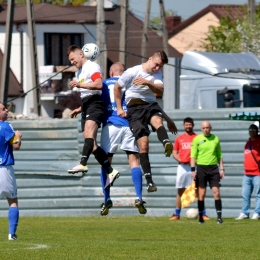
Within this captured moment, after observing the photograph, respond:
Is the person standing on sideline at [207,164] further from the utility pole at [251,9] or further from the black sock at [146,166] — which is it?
the utility pole at [251,9]

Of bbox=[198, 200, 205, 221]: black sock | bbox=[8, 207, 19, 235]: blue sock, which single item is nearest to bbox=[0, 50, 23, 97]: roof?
bbox=[198, 200, 205, 221]: black sock

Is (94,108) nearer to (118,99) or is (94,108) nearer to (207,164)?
(118,99)

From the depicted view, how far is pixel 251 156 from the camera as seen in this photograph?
1988 centimetres

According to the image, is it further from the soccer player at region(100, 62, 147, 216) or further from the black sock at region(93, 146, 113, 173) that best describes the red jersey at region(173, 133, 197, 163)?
the black sock at region(93, 146, 113, 173)

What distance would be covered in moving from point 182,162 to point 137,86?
787cm

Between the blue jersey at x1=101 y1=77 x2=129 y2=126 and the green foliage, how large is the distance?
32645 millimetres

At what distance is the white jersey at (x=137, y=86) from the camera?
12.6 m

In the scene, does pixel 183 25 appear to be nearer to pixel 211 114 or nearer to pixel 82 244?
pixel 211 114

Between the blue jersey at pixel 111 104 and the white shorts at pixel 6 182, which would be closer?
the blue jersey at pixel 111 104

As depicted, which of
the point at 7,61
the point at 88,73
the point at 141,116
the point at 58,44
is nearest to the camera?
the point at 88,73

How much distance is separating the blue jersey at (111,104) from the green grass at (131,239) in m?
1.73

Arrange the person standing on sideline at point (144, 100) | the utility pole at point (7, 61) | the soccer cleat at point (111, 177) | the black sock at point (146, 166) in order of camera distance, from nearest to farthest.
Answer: the person standing on sideline at point (144, 100) → the black sock at point (146, 166) → the soccer cleat at point (111, 177) → the utility pole at point (7, 61)

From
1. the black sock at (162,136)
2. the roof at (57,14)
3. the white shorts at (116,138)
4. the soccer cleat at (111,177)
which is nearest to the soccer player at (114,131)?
the white shorts at (116,138)

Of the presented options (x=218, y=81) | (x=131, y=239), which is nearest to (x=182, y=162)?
(x=218, y=81)
